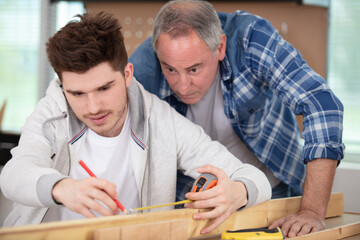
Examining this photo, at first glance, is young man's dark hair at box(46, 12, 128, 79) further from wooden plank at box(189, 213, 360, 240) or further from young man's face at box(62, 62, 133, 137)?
wooden plank at box(189, 213, 360, 240)

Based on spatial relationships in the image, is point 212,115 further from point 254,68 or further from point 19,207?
point 19,207

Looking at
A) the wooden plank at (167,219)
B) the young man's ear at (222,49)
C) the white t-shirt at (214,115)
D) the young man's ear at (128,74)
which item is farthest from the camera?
the white t-shirt at (214,115)

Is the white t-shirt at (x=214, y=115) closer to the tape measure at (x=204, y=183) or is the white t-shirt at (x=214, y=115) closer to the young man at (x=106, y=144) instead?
the young man at (x=106, y=144)

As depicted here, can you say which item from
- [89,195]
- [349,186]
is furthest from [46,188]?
[349,186]

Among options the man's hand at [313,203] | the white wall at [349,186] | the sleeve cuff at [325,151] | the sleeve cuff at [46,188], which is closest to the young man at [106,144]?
the sleeve cuff at [46,188]

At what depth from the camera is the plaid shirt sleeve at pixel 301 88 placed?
142 centimetres

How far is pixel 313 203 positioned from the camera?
130cm

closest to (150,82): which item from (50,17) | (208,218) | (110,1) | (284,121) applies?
(284,121)

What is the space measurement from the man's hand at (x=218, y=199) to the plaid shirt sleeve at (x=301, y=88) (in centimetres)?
46

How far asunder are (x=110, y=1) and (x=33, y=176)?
206cm

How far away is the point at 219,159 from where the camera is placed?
130cm

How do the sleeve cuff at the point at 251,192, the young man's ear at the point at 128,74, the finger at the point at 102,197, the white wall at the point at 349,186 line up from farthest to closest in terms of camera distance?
the white wall at the point at 349,186 < the young man's ear at the point at 128,74 < the sleeve cuff at the point at 251,192 < the finger at the point at 102,197

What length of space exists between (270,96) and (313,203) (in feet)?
1.86

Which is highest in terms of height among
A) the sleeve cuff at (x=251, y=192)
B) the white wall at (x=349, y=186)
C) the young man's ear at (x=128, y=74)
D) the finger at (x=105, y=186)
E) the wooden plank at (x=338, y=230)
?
the young man's ear at (x=128, y=74)
